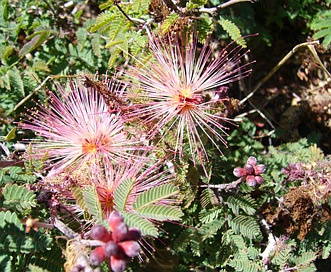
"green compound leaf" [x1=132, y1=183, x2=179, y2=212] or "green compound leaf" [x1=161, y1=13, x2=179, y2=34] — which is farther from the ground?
"green compound leaf" [x1=161, y1=13, x2=179, y2=34]

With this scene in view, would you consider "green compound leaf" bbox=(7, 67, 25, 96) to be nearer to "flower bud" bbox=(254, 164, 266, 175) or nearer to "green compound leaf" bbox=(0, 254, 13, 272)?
"green compound leaf" bbox=(0, 254, 13, 272)

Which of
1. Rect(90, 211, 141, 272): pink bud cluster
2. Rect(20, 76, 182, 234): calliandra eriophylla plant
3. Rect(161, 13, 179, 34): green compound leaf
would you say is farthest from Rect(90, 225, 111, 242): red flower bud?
Rect(161, 13, 179, 34): green compound leaf

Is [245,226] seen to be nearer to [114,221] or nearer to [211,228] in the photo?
[211,228]

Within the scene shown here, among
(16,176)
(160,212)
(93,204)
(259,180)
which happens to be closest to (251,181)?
(259,180)

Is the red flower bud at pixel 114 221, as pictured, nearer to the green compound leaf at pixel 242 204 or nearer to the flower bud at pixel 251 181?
the flower bud at pixel 251 181

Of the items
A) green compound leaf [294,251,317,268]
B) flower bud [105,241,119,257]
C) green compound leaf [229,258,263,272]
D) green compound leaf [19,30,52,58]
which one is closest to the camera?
flower bud [105,241,119,257]
